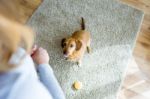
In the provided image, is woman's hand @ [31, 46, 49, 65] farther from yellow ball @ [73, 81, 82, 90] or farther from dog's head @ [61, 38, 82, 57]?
yellow ball @ [73, 81, 82, 90]

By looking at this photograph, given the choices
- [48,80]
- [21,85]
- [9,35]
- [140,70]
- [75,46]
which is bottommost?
[140,70]

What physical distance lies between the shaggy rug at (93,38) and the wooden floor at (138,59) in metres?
0.04

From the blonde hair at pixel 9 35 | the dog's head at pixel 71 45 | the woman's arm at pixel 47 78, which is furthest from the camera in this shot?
the dog's head at pixel 71 45

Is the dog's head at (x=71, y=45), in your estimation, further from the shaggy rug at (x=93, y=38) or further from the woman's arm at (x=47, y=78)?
the woman's arm at (x=47, y=78)

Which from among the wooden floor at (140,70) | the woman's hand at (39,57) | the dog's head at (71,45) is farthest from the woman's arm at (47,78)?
the wooden floor at (140,70)

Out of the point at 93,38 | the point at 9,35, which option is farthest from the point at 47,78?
the point at 93,38

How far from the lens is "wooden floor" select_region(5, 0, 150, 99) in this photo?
137 centimetres

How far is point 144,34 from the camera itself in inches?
60.6

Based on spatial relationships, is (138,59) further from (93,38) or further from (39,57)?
(39,57)

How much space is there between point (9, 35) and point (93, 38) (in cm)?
112

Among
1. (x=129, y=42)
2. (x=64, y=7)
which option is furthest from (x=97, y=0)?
(x=129, y=42)

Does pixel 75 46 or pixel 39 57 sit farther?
pixel 75 46

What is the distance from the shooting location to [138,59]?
4.79 ft

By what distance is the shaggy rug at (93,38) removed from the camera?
1.37m
